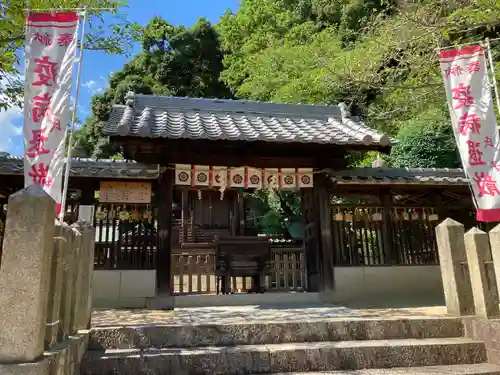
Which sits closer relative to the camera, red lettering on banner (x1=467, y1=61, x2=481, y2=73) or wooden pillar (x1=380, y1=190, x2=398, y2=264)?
red lettering on banner (x1=467, y1=61, x2=481, y2=73)

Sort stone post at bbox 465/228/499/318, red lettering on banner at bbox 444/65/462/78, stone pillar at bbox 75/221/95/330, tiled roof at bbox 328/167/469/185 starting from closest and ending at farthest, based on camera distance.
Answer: stone pillar at bbox 75/221/95/330 < stone post at bbox 465/228/499/318 < red lettering on banner at bbox 444/65/462/78 < tiled roof at bbox 328/167/469/185

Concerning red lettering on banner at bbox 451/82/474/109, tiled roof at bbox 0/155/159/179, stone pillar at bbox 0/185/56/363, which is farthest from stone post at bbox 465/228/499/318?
tiled roof at bbox 0/155/159/179

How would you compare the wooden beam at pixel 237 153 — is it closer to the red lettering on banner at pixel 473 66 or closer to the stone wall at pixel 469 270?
the red lettering on banner at pixel 473 66

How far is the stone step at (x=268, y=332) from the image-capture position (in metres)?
5.21

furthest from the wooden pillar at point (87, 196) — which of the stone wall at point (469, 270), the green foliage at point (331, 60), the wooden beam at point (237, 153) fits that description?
the stone wall at point (469, 270)

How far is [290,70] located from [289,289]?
1190cm

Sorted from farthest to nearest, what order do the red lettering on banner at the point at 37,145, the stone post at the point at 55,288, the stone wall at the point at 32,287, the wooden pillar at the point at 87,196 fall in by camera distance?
1. the wooden pillar at the point at 87,196
2. the red lettering on banner at the point at 37,145
3. the stone post at the point at 55,288
4. the stone wall at the point at 32,287

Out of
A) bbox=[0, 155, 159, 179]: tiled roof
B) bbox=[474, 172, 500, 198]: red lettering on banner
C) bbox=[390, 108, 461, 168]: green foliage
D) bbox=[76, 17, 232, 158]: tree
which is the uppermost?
bbox=[76, 17, 232, 158]: tree

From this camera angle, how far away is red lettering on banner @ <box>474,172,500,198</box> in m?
6.55

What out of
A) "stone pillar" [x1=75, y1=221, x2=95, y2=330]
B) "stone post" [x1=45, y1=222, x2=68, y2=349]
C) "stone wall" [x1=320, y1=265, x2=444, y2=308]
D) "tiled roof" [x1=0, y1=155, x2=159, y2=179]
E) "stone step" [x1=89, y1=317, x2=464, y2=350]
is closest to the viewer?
"stone post" [x1=45, y1=222, x2=68, y2=349]

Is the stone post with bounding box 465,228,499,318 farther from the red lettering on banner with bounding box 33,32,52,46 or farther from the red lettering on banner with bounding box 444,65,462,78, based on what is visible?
the red lettering on banner with bounding box 33,32,52,46

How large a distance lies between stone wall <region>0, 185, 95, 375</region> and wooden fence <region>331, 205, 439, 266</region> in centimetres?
699

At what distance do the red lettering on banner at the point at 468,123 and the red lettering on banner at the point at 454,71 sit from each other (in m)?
0.78

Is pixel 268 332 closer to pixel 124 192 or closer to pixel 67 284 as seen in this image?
pixel 67 284
